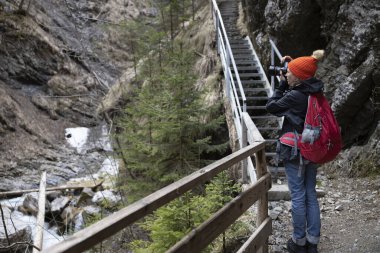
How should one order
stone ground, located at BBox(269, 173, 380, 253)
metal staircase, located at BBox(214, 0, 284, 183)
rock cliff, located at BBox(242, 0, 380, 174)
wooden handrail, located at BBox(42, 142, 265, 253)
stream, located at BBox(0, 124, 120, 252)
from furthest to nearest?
metal staircase, located at BBox(214, 0, 284, 183) → stream, located at BBox(0, 124, 120, 252) → rock cliff, located at BBox(242, 0, 380, 174) → stone ground, located at BBox(269, 173, 380, 253) → wooden handrail, located at BBox(42, 142, 265, 253)

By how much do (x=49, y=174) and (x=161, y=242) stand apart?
10.6 meters

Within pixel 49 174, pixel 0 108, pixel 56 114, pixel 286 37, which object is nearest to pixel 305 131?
pixel 286 37

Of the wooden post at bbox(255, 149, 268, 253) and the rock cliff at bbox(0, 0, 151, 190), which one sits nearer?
the wooden post at bbox(255, 149, 268, 253)

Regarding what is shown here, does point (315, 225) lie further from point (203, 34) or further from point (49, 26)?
point (49, 26)

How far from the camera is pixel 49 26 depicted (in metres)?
20.5

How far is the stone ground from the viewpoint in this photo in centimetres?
412

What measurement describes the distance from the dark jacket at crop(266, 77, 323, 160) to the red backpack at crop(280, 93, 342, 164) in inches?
2.6

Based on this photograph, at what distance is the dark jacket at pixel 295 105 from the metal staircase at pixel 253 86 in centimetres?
355

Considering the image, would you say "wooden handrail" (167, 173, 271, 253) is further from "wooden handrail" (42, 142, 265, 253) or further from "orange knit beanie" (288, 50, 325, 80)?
"orange knit beanie" (288, 50, 325, 80)

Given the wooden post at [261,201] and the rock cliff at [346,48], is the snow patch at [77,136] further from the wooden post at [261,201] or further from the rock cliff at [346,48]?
the wooden post at [261,201]

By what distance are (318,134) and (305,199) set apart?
712 millimetres

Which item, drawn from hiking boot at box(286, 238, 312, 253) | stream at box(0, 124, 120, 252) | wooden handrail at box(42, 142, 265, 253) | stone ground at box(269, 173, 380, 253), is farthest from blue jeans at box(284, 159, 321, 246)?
stream at box(0, 124, 120, 252)

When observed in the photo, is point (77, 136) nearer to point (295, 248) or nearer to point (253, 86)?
point (253, 86)

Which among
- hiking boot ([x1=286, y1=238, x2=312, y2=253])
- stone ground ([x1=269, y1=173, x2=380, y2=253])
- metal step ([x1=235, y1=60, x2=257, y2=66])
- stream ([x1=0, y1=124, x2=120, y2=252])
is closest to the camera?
hiking boot ([x1=286, y1=238, x2=312, y2=253])
